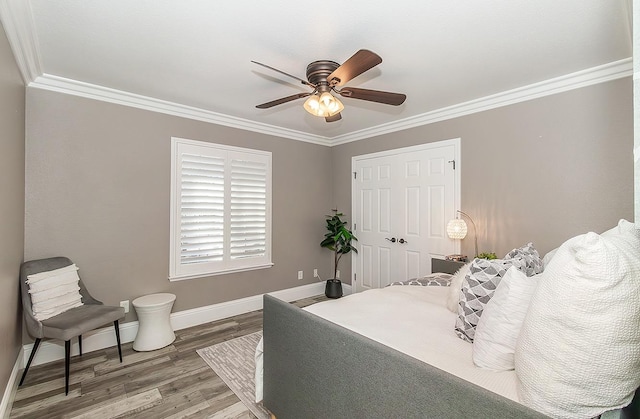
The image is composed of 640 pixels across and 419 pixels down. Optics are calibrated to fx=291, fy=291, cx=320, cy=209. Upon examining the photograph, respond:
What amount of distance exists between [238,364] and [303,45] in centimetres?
269

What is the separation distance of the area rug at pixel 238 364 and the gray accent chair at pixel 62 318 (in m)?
0.83

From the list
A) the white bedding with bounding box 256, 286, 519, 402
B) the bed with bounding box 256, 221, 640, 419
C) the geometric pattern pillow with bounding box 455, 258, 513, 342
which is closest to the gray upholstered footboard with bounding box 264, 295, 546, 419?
the bed with bounding box 256, 221, 640, 419

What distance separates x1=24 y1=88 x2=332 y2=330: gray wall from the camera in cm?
262

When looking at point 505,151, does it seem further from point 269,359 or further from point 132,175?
point 132,175

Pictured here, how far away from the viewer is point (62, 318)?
2.30 m

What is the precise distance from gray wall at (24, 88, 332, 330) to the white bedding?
1952 mm

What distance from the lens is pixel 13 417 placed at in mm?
1938

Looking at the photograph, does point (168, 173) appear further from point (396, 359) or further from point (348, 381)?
point (396, 359)

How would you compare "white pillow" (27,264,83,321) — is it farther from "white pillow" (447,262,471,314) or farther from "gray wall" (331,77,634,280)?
"gray wall" (331,77,634,280)

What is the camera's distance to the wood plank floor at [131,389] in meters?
2.00

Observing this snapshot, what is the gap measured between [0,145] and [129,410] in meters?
1.90

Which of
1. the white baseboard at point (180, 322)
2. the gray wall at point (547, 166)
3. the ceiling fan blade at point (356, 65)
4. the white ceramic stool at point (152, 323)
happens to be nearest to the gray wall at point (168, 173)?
the gray wall at point (547, 166)

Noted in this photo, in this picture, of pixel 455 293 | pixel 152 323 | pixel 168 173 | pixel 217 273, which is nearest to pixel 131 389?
pixel 152 323

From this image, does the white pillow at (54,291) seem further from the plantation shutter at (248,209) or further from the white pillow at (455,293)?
the white pillow at (455,293)
